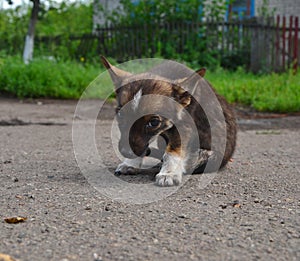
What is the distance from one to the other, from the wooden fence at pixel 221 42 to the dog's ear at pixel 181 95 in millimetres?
10717

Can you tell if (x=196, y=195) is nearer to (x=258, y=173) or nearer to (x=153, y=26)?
(x=258, y=173)

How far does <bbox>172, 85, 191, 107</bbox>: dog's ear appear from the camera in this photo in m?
4.42

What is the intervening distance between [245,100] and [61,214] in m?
7.50

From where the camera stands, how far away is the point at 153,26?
1608cm

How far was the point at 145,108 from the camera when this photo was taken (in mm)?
4152

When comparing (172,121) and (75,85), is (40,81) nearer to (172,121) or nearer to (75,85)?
(75,85)

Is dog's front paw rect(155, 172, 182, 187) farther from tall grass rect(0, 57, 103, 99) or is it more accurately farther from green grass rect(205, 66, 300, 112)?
tall grass rect(0, 57, 103, 99)

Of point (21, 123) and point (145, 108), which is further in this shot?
point (21, 123)

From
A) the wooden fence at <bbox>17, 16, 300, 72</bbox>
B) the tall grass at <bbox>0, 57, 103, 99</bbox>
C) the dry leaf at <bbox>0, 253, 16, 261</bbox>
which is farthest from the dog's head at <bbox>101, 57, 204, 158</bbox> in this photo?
the wooden fence at <bbox>17, 16, 300, 72</bbox>

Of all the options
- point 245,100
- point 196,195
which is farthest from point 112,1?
point 196,195

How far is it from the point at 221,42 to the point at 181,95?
464 inches

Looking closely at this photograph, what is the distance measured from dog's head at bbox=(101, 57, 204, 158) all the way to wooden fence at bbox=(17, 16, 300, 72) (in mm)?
10744

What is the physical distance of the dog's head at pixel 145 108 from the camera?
13.6 feet

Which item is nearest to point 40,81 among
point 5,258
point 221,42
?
point 221,42
